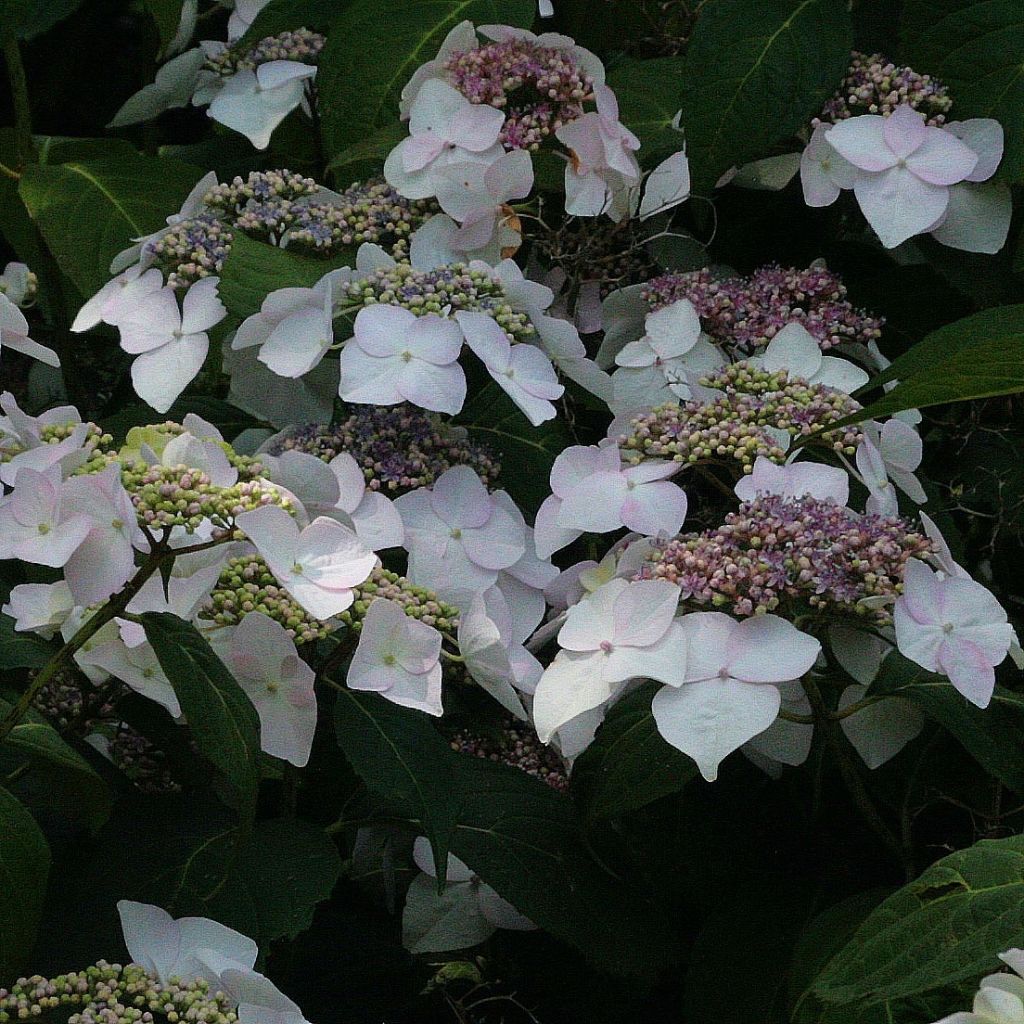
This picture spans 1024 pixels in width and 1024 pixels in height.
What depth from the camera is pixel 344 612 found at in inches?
33.1

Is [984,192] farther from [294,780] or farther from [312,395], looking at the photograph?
[294,780]

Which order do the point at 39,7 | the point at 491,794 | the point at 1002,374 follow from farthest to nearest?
1. the point at 39,7
2. the point at 491,794
3. the point at 1002,374

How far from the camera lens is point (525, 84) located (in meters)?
1.13

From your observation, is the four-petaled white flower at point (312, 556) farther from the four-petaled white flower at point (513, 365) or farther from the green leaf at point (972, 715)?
the green leaf at point (972, 715)

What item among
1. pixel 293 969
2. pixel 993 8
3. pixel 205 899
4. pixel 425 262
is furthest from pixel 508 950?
pixel 993 8

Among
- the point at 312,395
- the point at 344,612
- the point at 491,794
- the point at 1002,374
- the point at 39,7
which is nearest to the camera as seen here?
the point at 1002,374

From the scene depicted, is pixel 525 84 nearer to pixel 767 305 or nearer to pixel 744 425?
pixel 767 305

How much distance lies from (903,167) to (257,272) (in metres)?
0.43

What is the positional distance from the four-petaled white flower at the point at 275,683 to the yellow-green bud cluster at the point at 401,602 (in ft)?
0.12

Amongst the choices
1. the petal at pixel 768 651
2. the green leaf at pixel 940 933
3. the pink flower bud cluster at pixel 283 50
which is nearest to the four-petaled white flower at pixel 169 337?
the pink flower bud cluster at pixel 283 50

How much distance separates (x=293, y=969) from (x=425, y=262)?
454 millimetres

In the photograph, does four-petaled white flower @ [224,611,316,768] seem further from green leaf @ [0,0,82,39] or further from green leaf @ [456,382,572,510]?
green leaf @ [0,0,82,39]

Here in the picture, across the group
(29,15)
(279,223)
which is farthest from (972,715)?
(29,15)

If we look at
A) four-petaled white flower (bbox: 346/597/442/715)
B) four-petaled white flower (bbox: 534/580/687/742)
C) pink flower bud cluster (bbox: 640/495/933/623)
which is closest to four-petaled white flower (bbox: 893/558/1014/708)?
pink flower bud cluster (bbox: 640/495/933/623)
